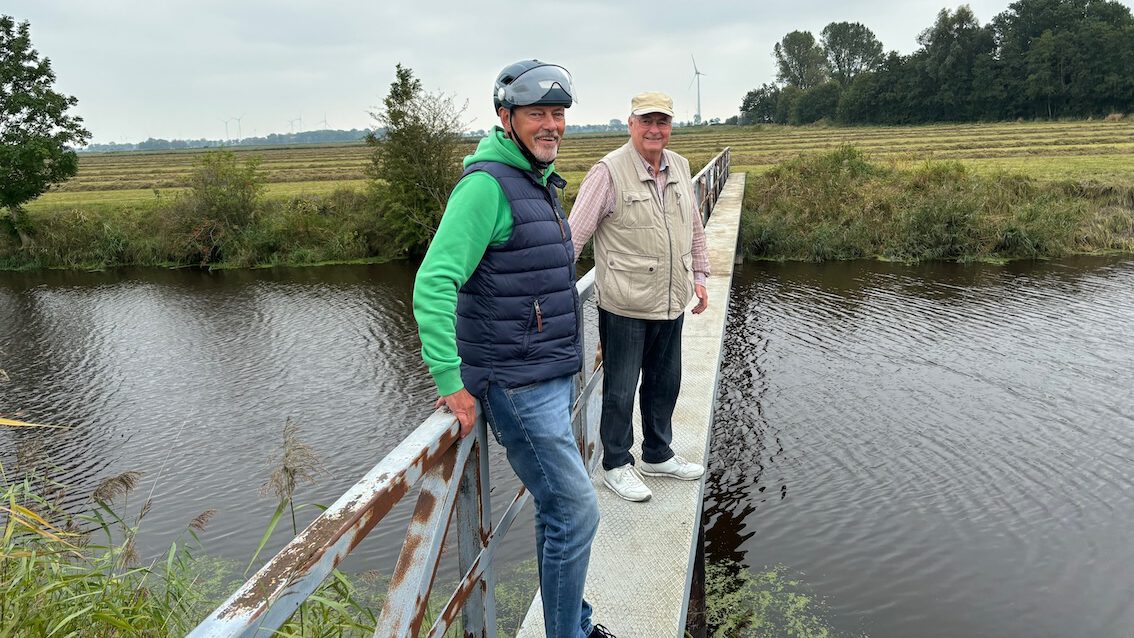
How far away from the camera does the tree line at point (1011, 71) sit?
60.3 meters

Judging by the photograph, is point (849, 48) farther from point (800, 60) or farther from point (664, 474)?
point (664, 474)

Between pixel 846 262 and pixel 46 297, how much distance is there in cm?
2240

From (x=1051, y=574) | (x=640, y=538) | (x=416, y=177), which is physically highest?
(x=416, y=177)

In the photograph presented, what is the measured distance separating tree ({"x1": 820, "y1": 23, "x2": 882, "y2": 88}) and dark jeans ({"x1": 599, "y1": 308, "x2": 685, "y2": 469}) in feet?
373

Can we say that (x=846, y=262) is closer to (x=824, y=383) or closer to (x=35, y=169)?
(x=824, y=383)

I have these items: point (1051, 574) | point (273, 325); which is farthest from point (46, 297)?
point (1051, 574)

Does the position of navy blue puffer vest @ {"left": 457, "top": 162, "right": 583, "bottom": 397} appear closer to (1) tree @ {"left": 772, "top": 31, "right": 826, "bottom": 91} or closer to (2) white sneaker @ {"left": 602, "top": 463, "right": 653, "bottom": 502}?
(2) white sneaker @ {"left": 602, "top": 463, "right": 653, "bottom": 502}

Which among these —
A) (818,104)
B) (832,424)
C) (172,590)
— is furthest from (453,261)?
(818,104)

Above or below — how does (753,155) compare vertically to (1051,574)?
above

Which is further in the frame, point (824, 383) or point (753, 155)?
point (753, 155)

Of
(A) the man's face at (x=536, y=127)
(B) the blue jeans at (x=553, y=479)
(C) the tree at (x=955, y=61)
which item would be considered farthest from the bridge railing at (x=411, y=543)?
(C) the tree at (x=955, y=61)

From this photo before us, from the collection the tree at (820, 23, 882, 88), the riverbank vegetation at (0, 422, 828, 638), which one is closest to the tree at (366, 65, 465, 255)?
the riverbank vegetation at (0, 422, 828, 638)

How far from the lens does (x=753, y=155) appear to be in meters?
43.7

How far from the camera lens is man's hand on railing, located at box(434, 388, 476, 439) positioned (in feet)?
6.94
